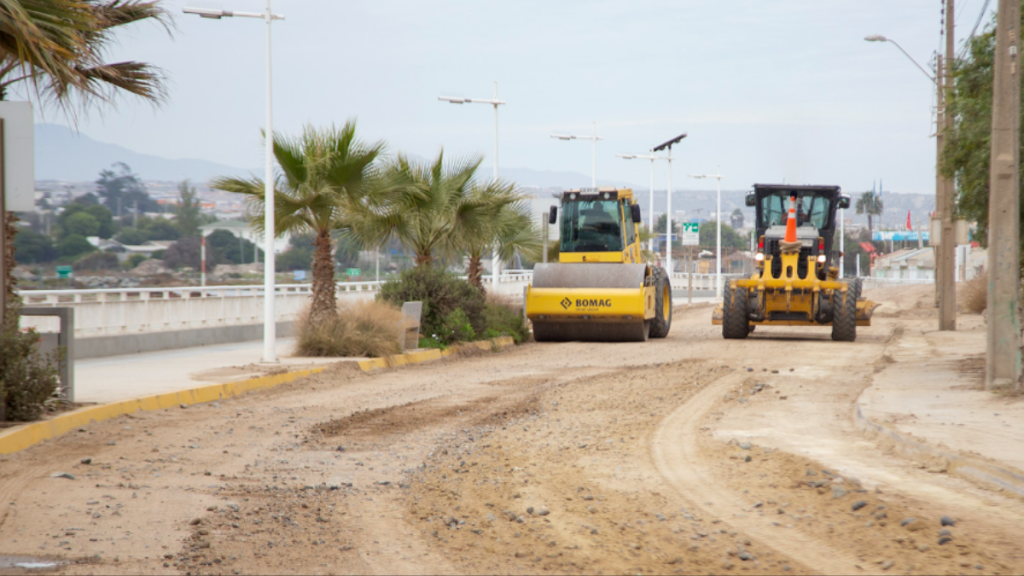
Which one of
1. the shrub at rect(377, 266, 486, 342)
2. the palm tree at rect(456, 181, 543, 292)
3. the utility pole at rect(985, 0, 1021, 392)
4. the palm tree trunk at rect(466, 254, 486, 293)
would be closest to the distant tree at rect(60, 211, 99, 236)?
the palm tree at rect(456, 181, 543, 292)

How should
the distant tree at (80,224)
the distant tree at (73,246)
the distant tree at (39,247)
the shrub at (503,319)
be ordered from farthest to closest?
the distant tree at (80,224), the distant tree at (73,246), the distant tree at (39,247), the shrub at (503,319)

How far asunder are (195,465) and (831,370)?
35.4 feet

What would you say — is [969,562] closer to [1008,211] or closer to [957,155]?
[1008,211]

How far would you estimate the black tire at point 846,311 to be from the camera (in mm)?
20797

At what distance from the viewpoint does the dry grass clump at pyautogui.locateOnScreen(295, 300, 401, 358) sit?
1725cm

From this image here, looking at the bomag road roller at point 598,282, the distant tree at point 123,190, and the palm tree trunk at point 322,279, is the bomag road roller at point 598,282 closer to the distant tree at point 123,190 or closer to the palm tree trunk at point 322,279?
the palm tree trunk at point 322,279

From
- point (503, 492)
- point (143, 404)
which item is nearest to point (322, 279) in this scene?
point (143, 404)

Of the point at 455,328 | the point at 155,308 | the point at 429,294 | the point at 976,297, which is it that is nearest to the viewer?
the point at 155,308

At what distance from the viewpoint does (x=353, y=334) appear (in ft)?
56.5

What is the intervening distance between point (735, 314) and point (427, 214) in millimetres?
7383

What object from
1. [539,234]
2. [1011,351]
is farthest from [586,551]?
[539,234]

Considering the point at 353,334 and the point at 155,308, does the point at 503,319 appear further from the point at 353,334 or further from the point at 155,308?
the point at 155,308

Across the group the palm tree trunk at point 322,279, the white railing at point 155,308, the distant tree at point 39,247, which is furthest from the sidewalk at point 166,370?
the distant tree at point 39,247

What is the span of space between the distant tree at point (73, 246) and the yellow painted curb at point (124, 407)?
92.1 ft
